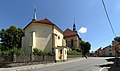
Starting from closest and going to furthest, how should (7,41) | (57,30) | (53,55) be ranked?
(53,55), (57,30), (7,41)

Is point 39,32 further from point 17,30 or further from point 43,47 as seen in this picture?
point 17,30

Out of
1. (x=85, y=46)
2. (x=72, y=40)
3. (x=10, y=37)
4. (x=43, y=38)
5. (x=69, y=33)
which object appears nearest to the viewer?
(x=43, y=38)

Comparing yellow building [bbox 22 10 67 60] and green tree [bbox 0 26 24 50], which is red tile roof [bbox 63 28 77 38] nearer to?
green tree [bbox 0 26 24 50]

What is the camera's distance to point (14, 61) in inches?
1251

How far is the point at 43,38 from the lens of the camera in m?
52.2

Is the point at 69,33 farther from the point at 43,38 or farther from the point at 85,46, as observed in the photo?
the point at 43,38

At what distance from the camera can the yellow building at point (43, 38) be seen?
50.8 metres

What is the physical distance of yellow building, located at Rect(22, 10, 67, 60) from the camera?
2000 inches

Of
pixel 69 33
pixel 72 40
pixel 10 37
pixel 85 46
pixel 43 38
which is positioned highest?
pixel 69 33

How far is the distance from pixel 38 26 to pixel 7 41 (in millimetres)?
22006

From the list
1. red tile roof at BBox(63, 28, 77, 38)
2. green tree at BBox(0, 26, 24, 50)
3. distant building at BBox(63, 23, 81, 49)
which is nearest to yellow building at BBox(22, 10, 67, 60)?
green tree at BBox(0, 26, 24, 50)

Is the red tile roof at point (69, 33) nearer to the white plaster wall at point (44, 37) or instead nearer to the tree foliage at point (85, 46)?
the tree foliage at point (85, 46)

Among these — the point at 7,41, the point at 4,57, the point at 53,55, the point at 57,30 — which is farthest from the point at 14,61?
the point at 7,41

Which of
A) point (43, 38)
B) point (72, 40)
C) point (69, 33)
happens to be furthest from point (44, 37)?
point (69, 33)
